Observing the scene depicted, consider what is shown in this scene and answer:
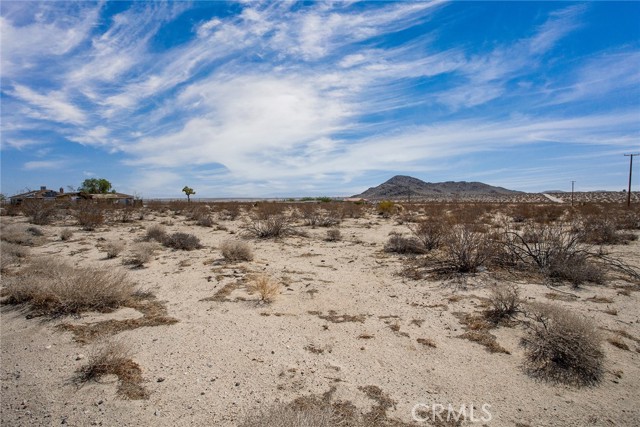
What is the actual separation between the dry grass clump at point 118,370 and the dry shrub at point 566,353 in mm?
4118

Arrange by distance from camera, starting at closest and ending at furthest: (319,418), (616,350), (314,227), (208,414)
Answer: (319,418)
(208,414)
(616,350)
(314,227)

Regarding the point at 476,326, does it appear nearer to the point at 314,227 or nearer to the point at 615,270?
the point at 615,270

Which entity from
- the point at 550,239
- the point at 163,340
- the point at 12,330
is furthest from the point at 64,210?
the point at 550,239

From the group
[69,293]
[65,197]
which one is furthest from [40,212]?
[65,197]

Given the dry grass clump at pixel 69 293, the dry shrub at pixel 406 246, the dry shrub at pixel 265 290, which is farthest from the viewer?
the dry shrub at pixel 406 246

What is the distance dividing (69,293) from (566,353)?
6.82 m

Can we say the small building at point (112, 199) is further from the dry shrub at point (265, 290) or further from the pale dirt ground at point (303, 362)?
the pale dirt ground at point (303, 362)

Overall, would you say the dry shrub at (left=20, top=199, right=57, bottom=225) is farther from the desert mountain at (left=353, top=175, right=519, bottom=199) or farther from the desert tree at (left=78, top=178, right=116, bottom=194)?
the desert mountain at (left=353, top=175, right=519, bottom=199)

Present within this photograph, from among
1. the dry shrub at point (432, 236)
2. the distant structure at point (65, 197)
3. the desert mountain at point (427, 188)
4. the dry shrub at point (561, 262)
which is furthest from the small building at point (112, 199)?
the desert mountain at point (427, 188)

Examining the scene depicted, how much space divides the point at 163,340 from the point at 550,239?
27.2ft

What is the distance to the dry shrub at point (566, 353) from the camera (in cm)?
341

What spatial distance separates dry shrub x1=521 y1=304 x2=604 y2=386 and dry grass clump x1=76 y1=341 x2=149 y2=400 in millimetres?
4118

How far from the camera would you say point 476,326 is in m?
4.66

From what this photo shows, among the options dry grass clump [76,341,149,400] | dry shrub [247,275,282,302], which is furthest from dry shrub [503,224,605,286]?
Result: dry grass clump [76,341,149,400]
